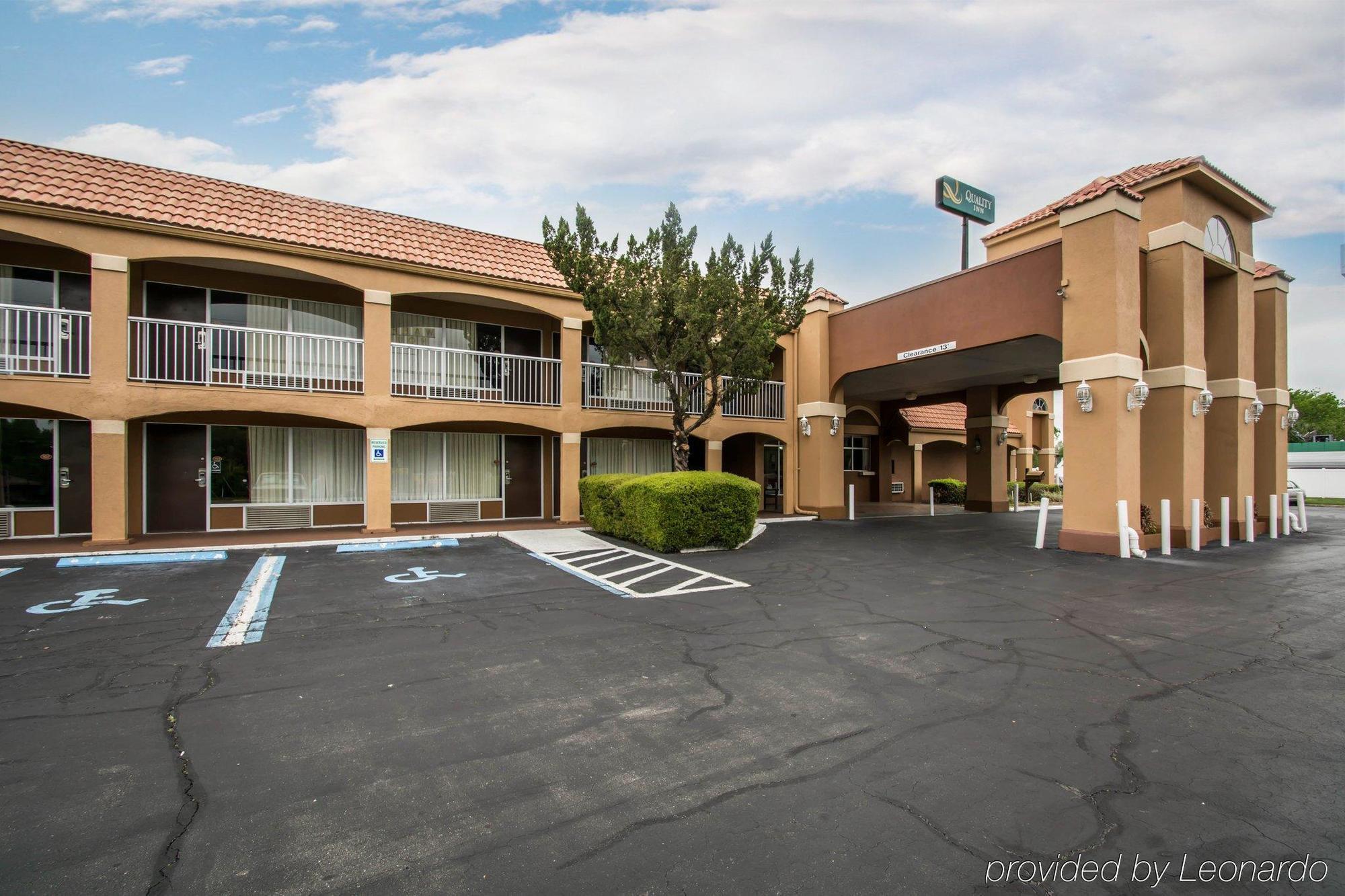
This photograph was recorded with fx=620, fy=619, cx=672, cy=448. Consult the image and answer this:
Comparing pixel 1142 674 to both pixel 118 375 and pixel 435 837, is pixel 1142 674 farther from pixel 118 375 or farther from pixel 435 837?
pixel 118 375

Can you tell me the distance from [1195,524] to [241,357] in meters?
19.9

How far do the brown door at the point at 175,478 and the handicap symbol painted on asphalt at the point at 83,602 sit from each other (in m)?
5.55

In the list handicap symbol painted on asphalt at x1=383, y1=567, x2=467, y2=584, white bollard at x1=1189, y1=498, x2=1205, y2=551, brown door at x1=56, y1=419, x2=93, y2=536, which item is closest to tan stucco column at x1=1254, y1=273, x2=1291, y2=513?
white bollard at x1=1189, y1=498, x2=1205, y2=551

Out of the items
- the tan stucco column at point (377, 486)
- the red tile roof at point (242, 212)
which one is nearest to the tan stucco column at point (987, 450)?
the red tile roof at point (242, 212)

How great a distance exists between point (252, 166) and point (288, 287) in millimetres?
5491

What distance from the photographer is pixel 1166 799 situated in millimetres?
3127

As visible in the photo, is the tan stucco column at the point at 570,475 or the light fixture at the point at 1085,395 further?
the tan stucco column at the point at 570,475

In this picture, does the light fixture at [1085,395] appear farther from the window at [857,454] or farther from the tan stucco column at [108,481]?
the tan stucco column at [108,481]

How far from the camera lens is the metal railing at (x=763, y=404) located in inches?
719

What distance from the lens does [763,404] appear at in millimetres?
18922

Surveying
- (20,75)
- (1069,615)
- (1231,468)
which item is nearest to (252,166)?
(20,75)

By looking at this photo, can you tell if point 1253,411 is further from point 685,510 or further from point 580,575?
point 580,575

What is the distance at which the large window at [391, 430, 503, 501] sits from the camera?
48.9 feet

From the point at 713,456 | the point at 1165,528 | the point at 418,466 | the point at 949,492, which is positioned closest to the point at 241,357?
the point at 418,466
